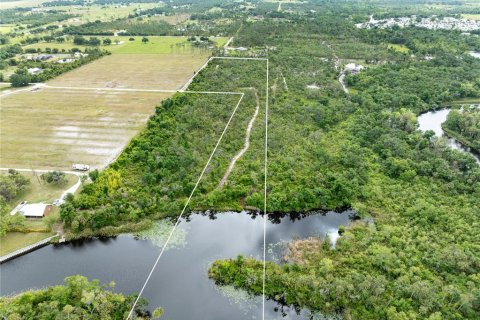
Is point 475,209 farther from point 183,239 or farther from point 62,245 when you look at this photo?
point 62,245

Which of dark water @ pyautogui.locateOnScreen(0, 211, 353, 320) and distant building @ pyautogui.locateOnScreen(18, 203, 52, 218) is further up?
distant building @ pyautogui.locateOnScreen(18, 203, 52, 218)

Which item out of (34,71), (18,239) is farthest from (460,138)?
(34,71)

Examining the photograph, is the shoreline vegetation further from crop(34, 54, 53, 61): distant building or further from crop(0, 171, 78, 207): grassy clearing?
crop(34, 54, 53, 61): distant building

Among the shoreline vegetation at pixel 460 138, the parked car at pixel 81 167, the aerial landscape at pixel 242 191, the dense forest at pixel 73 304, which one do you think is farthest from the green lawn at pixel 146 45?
the dense forest at pixel 73 304

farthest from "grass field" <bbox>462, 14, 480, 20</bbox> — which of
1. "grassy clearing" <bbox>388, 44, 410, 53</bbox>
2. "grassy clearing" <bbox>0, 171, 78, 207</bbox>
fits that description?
"grassy clearing" <bbox>0, 171, 78, 207</bbox>

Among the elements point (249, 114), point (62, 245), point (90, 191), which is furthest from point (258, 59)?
point (62, 245)

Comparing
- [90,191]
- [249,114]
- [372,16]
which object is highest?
[372,16]

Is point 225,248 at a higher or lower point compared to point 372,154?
lower
